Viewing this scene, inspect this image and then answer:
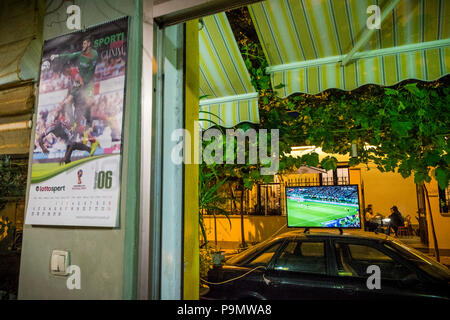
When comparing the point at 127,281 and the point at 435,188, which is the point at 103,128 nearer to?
the point at 127,281

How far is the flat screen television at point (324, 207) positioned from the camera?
15.6 ft

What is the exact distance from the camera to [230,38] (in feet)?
8.32

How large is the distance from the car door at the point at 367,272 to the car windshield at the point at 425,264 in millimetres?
160

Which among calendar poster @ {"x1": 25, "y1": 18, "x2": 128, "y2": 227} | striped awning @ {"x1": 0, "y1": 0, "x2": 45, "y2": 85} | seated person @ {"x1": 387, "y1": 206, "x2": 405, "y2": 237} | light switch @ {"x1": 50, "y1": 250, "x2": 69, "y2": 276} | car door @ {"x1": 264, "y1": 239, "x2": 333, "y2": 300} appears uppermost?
striped awning @ {"x1": 0, "y1": 0, "x2": 45, "y2": 85}

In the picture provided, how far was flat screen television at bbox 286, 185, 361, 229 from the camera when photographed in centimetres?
475

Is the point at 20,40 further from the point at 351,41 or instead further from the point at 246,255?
the point at 246,255

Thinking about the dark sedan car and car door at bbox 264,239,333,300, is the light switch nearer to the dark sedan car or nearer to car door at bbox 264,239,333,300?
the dark sedan car

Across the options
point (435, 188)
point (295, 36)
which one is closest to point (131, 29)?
point (295, 36)

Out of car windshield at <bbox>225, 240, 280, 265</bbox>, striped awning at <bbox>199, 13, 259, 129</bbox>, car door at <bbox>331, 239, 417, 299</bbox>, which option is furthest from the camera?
car windshield at <bbox>225, 240, 280, 265</bbox>

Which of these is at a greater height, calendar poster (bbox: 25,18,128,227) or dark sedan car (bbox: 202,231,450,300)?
calendar poster (bbox: 25,18,128,227)

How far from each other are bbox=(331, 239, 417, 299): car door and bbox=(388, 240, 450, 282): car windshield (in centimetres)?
16

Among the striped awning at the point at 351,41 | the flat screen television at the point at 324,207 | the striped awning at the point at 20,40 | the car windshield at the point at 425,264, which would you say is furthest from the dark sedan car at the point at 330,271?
the striped awning at the point at 20,40

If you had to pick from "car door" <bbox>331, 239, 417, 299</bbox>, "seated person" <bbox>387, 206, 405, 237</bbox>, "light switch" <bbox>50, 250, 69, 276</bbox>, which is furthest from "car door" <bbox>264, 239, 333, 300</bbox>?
"seated person" <bbox>387, 206, 405, 237</bbox>

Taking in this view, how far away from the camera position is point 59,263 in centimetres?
131
